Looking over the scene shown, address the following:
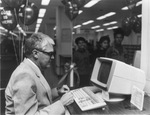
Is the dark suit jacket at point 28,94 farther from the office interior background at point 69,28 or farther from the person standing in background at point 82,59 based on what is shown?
the person standing in background at point 82,59

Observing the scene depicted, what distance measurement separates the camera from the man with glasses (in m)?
0.91

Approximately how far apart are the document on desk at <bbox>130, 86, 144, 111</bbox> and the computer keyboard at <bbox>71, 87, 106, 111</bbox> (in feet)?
0.62

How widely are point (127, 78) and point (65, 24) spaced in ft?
16.8

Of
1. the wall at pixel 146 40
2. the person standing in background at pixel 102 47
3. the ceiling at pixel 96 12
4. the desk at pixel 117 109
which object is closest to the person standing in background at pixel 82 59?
the person standing in background at pixel 102 47

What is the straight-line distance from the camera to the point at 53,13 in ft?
18.6

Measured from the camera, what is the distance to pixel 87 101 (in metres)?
1.22

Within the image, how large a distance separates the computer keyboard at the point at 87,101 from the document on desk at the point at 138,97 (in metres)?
0.19

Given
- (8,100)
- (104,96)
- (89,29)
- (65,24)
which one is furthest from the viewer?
(65,24)

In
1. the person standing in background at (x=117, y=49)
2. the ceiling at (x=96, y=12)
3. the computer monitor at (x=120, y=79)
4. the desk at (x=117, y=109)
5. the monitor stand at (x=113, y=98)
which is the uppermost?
the ceiling at (x=96, y=12)

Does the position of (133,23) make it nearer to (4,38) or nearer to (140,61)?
(140,61)

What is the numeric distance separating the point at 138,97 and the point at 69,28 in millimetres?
5231

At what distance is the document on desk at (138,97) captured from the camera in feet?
3.59

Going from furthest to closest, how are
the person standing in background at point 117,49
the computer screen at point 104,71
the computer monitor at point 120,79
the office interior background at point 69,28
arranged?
the person standing in background at point 117,49 → the office interior background at point 69,28 → the computer screen at point 104,71 → the computer monitor at point 120,79

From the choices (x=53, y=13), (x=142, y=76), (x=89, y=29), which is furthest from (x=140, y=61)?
(x=53, y=13)
